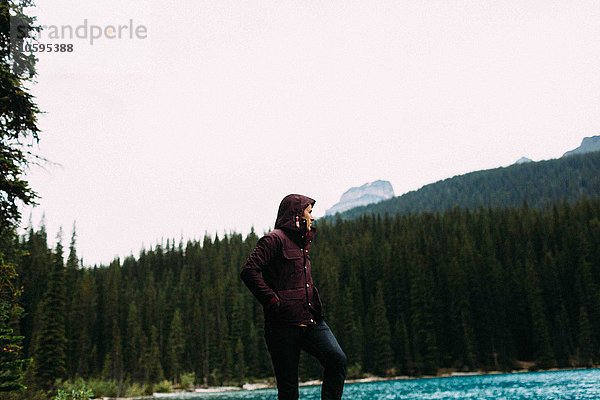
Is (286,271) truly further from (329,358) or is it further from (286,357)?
(329,358)

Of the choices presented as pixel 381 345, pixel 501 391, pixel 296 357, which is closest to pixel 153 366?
pixel 381 345

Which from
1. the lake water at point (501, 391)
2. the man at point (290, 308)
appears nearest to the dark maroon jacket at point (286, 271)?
the man at point (290, 308)

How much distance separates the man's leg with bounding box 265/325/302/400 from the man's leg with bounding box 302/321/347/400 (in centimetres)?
13

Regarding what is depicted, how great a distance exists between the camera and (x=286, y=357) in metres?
5.26

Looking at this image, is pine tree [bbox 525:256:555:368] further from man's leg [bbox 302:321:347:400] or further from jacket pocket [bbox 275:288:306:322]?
jacket pocket [bbox 275:288:306:322]

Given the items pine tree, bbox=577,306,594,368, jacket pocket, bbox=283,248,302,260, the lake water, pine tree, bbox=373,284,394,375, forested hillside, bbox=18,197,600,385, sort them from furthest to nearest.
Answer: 1. forested hillside, bbox=18,197,600,385
2. pine tree, bbox=373,284,394,375
3. pine tree, bbox=577,306,594,368
4. the lake water
5. jacket pocket, bbox=283,248,302,260

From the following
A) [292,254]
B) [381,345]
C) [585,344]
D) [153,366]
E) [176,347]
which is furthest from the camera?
[176,347]

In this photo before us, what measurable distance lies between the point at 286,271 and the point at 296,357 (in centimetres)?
85

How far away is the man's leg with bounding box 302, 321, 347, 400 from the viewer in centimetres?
520

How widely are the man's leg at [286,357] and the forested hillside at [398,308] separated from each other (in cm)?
7357

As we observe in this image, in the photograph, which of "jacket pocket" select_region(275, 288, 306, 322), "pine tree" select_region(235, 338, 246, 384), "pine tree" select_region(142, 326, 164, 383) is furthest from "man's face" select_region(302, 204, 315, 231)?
"pine tree" select_region(142, 326, 164, 383)

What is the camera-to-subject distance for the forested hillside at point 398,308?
3280 inches

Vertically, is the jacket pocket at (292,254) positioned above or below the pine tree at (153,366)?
above

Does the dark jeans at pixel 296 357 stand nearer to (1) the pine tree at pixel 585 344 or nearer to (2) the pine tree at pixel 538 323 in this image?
(1) the pine tree at pixel 585 344
